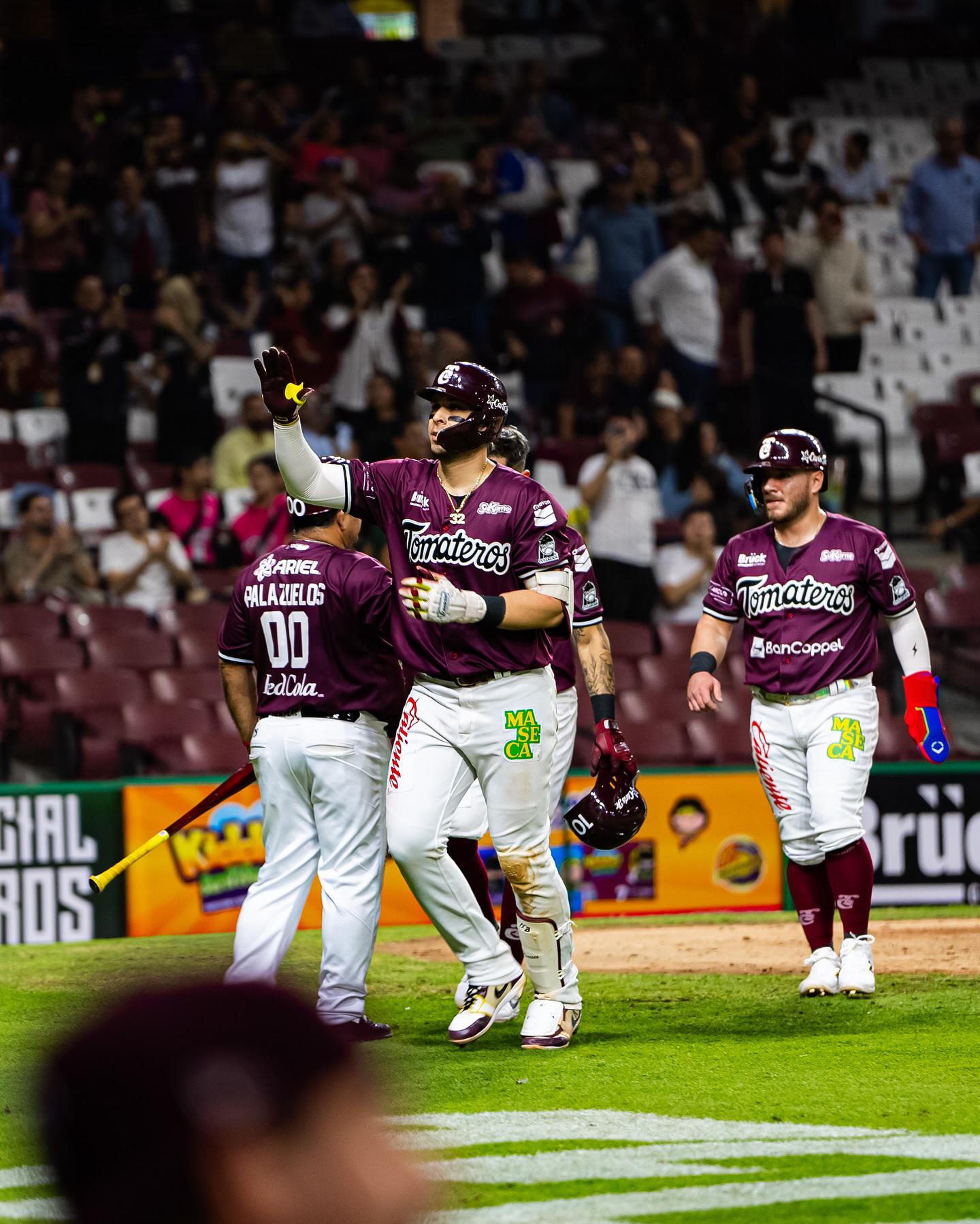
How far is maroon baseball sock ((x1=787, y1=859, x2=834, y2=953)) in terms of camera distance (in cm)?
682

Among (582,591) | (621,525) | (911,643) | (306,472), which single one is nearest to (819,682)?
(911,643)

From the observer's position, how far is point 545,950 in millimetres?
5695

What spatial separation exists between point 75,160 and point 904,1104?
1303cm

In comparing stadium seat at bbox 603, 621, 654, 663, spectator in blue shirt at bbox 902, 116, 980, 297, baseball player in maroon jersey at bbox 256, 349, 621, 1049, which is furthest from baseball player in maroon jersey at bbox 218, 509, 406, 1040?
spectator in blue shirt at bbox 902, 116, 980, 297

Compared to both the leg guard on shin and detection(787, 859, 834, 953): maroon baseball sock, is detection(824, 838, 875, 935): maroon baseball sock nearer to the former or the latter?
detection(787, 859, 834, 953): maroon baseball sock

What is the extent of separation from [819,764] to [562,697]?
995mm

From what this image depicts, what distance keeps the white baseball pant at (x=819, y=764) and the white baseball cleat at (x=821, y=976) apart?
35 centimetres

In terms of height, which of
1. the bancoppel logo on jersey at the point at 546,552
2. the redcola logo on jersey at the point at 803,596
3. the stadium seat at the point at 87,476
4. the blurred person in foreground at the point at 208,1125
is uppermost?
the stadium seat at the point at 87,476

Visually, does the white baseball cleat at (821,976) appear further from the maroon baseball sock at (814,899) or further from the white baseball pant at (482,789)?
the white baseball pant at (482,789)

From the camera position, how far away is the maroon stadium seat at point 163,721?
10.8m

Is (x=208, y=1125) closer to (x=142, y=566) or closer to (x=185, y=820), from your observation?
(x=185, y=820)

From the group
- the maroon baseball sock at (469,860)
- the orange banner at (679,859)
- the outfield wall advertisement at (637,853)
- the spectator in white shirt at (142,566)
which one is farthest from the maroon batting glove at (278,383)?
the spectator in white shirt at (142,566)

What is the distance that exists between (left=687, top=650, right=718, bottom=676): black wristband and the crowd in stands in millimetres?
4678

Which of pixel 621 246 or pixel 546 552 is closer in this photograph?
pixel 546 552
